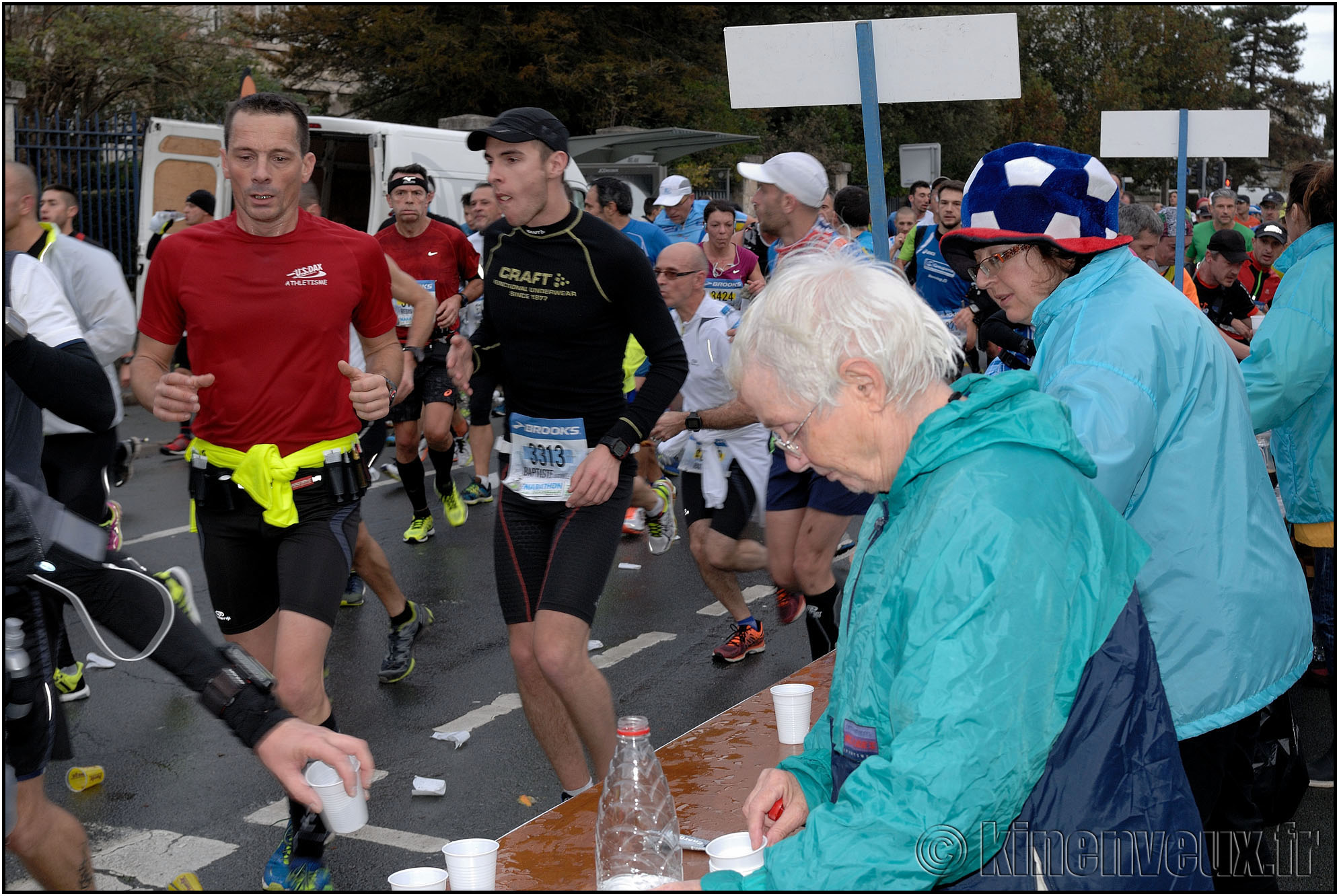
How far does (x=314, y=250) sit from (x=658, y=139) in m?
18.6

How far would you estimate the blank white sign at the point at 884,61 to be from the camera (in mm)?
4340

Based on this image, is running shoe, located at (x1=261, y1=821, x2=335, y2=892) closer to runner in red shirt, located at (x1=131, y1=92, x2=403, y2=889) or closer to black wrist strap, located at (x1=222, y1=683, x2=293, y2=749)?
runner in red shirt, located at (x1=131, y1=92, x2=403, y2=889)

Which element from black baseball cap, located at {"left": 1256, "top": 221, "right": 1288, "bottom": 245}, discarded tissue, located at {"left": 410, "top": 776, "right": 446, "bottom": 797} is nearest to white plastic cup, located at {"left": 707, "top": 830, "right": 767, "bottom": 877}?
discarded tissue, located at {"left": 410, "top": 776, "right": 446, "bottom": 797}

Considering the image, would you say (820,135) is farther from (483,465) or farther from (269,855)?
(269,855)

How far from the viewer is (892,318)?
1911mm

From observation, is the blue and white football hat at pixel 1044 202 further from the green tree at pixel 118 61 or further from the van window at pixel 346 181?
the green tree at pixel 118 61

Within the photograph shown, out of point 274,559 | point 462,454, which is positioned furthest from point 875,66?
point 462,454

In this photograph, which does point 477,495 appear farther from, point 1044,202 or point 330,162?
point 1044,202

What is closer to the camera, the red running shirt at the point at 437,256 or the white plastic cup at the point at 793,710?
the white plastic cup at the point at 793,710

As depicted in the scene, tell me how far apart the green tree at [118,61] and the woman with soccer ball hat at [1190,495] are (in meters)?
18.8

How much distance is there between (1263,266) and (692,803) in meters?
8.68

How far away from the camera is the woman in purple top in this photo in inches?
357

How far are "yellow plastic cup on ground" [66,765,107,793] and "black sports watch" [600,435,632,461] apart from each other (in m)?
2.36

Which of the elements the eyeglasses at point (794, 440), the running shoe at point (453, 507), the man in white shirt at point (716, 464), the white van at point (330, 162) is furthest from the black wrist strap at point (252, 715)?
the white van at point (330, 162)
